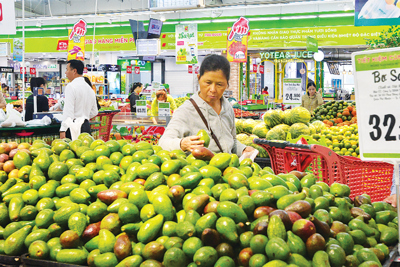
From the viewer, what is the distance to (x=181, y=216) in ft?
4.46

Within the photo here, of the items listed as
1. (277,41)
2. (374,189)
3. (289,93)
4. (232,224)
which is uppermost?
(277,41)

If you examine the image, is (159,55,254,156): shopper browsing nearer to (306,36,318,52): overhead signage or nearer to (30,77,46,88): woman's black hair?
(30,77,46,88): woman's black hair

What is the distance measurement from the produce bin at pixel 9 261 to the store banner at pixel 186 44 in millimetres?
11926

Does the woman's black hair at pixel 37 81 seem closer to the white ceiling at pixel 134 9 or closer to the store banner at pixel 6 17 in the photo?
the store banner at pixel 6 17

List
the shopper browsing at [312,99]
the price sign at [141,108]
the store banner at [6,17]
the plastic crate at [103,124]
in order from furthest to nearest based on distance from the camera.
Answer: the shopper browsing at [312,99]
the price sign at [141,108]
the plastic crate at [103,124]
the store banner at [6,17]

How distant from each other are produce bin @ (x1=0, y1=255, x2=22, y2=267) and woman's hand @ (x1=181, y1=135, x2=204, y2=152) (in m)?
1.00

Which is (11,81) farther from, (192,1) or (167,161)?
(167,161)

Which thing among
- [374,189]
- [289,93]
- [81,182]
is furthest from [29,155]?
[289,93]

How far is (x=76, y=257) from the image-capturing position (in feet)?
4.25

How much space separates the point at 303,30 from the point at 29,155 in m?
13.4

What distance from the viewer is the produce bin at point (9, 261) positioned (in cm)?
137

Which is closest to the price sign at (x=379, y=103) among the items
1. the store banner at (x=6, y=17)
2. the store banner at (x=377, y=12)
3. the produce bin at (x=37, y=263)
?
the produce bin at (x=37, y=263)

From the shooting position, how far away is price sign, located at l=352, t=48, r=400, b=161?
1525 millimetres

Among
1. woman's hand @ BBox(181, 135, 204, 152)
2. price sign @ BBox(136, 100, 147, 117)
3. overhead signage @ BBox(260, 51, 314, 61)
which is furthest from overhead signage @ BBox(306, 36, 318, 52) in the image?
woman's hand @ BBox(181, 135, 204, 152)
